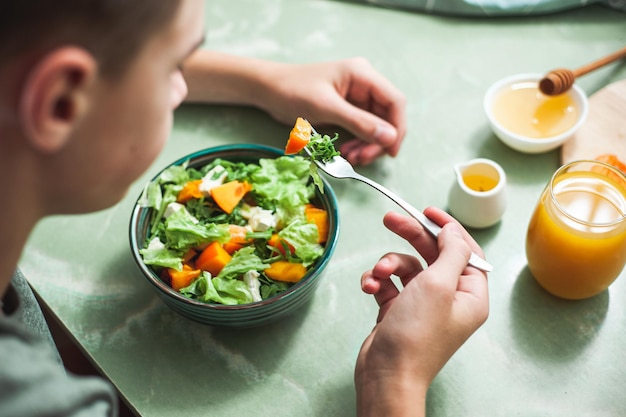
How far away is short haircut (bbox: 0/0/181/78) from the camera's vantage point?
48cm

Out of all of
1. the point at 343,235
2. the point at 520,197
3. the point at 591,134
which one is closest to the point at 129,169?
the point at 343,235

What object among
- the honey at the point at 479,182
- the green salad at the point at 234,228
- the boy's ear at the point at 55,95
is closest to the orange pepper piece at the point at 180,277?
the green salad at the point at 234,228

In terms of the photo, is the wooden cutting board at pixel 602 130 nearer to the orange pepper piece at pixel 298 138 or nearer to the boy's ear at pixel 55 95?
the orange pepper piece at pixel 298 138

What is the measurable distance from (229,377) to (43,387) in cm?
38

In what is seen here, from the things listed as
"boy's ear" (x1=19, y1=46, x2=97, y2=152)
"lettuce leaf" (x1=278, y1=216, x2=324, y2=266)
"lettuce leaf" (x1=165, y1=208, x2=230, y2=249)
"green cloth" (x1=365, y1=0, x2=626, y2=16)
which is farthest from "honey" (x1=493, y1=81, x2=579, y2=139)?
"boy's ear" (x1=19, y1=46, x2=97, y2=152)

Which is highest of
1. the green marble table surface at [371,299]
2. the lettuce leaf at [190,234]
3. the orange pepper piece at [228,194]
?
the orange pepper piece at [228,194]

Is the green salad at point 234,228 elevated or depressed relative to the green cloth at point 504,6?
depressed

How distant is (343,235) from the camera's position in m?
1.08

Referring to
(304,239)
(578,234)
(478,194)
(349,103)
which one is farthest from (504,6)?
(304,239)

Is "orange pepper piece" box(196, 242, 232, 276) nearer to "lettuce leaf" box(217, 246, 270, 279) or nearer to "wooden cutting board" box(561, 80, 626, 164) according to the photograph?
"lettuce leaf" box(217, 246, 270, 279)

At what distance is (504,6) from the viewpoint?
1420mm

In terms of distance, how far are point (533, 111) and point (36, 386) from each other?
1028 millimetres

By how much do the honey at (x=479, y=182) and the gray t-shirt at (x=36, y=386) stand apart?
27.9 inches

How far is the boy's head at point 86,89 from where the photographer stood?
→ 0.50 m
